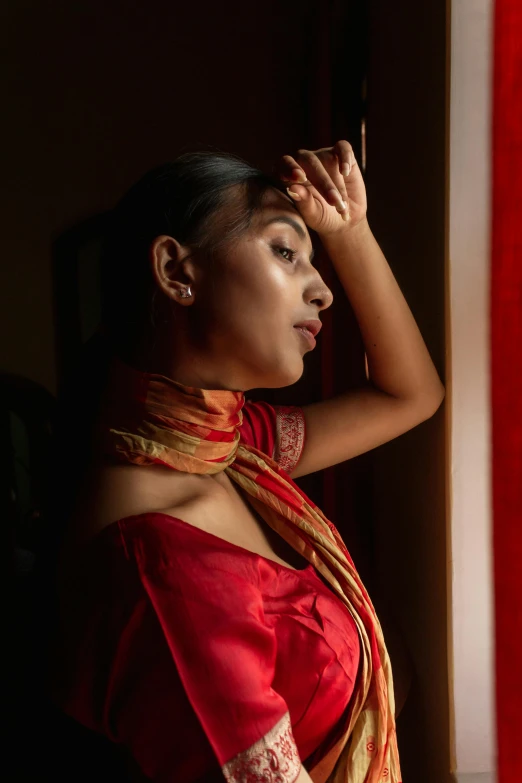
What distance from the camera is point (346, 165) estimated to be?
0.90 metres

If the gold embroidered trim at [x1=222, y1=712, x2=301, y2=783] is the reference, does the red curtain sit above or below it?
above

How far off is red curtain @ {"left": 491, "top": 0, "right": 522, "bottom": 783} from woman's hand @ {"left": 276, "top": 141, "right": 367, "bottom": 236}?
0.97 ft

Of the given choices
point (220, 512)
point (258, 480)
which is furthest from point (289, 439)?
point (220, 512)

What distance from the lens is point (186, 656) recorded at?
2.10ft

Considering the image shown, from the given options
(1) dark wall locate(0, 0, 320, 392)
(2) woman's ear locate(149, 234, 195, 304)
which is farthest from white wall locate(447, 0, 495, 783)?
(1) dark wall locate(0, 0, 320, 392)

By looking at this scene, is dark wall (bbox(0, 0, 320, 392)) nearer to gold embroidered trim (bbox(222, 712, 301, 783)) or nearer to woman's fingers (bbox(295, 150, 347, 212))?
woman's fingers (bbox(295, 150, 347, 212))

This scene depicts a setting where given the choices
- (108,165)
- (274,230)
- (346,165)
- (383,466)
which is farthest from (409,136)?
(108,165)

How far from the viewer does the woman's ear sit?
792mm

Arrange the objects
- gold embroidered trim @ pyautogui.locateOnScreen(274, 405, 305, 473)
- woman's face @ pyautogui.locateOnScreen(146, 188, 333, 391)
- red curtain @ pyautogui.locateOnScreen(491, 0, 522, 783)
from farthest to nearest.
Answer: gold embroidered trim @ pyautogui.locateOnScreen(274, 405, 305, 473)
woman's face @ pyautogui.locateOnScreen(146, 188, 333, 391)
red curtain @ pyautogui.locateOnScreen(491, 0, 522, 783)

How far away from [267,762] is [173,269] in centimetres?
54

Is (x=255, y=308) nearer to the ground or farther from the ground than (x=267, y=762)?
farther from the ground

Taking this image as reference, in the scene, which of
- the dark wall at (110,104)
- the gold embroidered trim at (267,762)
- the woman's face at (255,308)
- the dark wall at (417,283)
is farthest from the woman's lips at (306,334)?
the dark wall at (110,104)

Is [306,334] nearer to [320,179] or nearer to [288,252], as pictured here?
[288,252]

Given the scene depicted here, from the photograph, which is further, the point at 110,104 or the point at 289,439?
the point at 110,104
